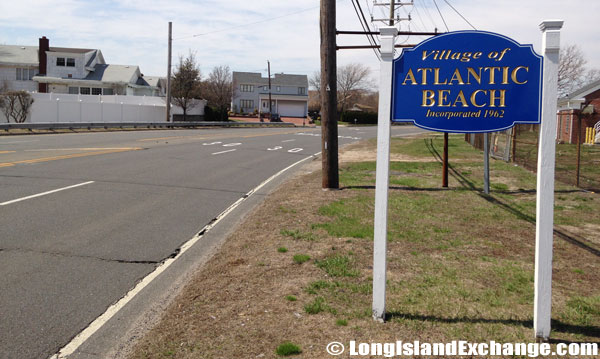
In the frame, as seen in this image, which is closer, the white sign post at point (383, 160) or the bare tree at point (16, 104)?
the white sign post at point (383, 160)

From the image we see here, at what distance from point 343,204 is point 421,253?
3415 mm

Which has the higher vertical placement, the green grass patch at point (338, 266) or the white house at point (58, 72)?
the white house at point (58, 72)

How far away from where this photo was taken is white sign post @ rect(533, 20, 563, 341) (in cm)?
436

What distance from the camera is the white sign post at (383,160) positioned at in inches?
186

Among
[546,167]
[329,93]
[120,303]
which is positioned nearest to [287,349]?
[120,303]

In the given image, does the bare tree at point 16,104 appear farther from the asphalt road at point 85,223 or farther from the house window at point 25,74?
the house window at point 25,74

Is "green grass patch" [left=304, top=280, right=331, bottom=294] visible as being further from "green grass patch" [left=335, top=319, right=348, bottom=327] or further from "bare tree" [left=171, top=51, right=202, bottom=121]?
"bare tree" [left=171, top=51, right=202, bottom=121]

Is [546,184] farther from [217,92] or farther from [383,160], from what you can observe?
[217,92]

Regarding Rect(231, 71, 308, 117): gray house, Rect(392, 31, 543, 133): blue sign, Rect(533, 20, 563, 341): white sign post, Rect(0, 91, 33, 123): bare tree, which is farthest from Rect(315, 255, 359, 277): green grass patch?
Rect(231, 71, 308, 117): gray house

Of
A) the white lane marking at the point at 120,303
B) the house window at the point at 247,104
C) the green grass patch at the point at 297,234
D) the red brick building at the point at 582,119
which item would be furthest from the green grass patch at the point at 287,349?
the house window at the point at 247,104

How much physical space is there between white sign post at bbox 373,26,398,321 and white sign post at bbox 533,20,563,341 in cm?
125

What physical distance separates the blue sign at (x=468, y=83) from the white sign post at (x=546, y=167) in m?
0.11

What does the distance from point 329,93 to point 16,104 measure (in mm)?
29388

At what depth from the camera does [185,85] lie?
55469 millimetres
